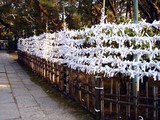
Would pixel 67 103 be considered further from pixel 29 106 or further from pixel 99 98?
pixel 99 98

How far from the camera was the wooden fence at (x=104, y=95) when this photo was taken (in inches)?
171

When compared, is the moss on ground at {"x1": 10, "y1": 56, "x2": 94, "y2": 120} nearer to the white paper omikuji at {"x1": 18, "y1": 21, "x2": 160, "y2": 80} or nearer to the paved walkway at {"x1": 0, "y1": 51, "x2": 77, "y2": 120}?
the paved walkway at {"x1": 0, "y1": 51, "x2": 77, "y2": 120}

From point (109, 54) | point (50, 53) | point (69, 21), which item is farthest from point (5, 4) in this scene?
point (109, 54)

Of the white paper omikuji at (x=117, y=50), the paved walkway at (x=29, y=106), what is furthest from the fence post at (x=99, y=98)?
the paved walkway at (x=29, y=106)

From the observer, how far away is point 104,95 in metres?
4.88

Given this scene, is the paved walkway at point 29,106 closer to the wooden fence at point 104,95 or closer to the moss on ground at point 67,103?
the moss on ground at point 67,103

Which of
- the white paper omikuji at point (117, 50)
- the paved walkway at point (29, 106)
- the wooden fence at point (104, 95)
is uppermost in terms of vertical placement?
the white paper omikuji at point (117, 50)

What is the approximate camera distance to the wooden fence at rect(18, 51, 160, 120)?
4339mm

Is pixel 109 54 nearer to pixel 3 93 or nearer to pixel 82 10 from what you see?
pixel 3 93

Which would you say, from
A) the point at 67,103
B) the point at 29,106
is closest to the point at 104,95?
the point at 67,103

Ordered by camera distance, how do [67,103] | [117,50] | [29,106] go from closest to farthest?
1. [117,50]
2. [29,106]
3. [67,103]

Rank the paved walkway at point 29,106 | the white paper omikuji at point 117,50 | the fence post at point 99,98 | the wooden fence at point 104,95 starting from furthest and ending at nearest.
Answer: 1. the paved walkway at point 29,106
2. the fence post at point 99,98
3. the white paper omikuji at point 117,50
4. the wooden fence at point 104,95

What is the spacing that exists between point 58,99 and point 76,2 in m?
9.09

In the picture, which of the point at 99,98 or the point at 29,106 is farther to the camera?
the point at 29,106
